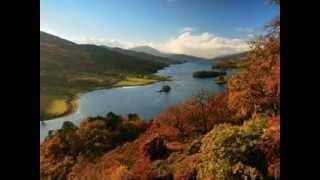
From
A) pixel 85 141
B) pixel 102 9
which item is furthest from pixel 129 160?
pixel 102 9

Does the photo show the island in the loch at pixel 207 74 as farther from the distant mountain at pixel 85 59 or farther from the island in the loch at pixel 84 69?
the distant mountain at pixel 85 59

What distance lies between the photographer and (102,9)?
2.94 metres

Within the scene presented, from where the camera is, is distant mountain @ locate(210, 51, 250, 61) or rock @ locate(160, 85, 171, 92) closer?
rock @ locate(160, 85, 171, 92)

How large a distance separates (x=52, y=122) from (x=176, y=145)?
1044 millimetres

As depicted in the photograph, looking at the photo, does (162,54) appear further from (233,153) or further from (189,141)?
(233,153)

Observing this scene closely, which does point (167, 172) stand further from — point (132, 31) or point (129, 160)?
point (132, 31)

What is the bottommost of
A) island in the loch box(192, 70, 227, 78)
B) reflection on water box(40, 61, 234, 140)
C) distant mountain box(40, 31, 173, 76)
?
reflection on water box(40, 61, 234, 140)

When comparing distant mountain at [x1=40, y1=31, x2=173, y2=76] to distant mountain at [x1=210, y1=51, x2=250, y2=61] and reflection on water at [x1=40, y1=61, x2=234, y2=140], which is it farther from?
distant mountain at [x1=210, y1=51, x2=250, y2=61]

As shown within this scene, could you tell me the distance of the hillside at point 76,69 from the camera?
2.84 m

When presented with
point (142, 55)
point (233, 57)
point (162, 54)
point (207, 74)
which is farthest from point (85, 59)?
point (233, 57)

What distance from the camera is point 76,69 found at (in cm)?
303

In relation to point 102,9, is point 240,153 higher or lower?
lower

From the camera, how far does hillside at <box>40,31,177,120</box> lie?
2840mm

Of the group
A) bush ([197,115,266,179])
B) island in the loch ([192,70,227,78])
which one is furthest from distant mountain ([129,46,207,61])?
bush ([197,115,266,179])
